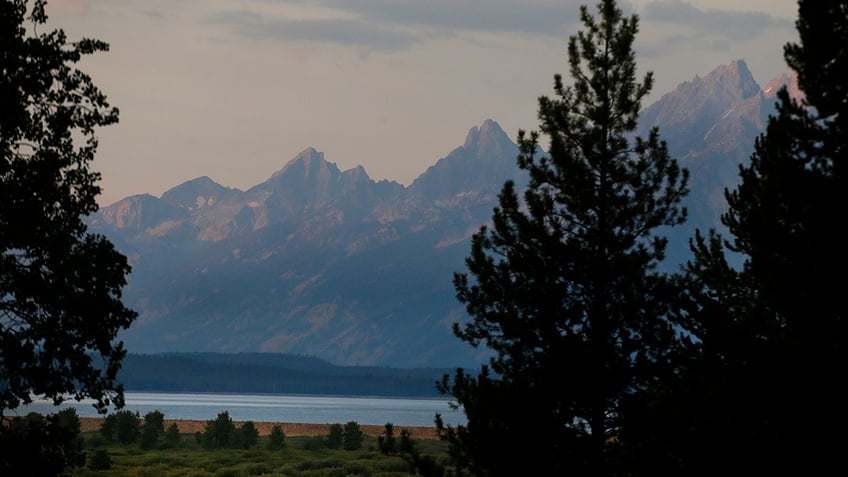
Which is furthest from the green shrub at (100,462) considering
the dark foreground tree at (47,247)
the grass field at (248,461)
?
the dark foreground tree at (47,247)

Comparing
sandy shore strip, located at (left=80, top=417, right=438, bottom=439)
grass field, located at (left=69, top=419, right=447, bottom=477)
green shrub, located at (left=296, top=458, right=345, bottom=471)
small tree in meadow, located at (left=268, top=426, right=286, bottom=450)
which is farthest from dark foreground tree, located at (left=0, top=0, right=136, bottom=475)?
sandy shore strip, located at (left=80, top=417, right=438, bottom=439)

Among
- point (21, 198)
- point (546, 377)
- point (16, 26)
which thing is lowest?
point (546, 377)

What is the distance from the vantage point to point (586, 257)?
31.1m

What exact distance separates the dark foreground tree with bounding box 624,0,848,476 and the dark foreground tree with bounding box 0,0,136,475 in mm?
13925

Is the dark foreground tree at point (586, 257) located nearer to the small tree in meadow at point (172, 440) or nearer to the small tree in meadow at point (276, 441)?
the small tree in meadow at point (276, 441)

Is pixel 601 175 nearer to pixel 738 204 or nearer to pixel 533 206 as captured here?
pixel 533 206

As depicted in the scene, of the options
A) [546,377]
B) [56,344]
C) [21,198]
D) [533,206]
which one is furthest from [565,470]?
[21,198]

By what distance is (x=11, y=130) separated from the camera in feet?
91.9

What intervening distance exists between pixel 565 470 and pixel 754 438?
29.3ft

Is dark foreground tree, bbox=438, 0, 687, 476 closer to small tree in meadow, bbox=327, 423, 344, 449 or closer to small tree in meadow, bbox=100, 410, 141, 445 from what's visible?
small tree in meadow, bbox=327, 423, 344, 449

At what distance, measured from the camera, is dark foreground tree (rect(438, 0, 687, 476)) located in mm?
30125

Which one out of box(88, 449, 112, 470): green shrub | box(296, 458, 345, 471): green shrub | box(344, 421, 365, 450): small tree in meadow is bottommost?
box(296, 458, 345, 471): green shrub

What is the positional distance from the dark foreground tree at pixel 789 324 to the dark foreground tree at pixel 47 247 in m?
13.9

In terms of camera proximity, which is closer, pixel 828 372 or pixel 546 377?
pixel 828 372
